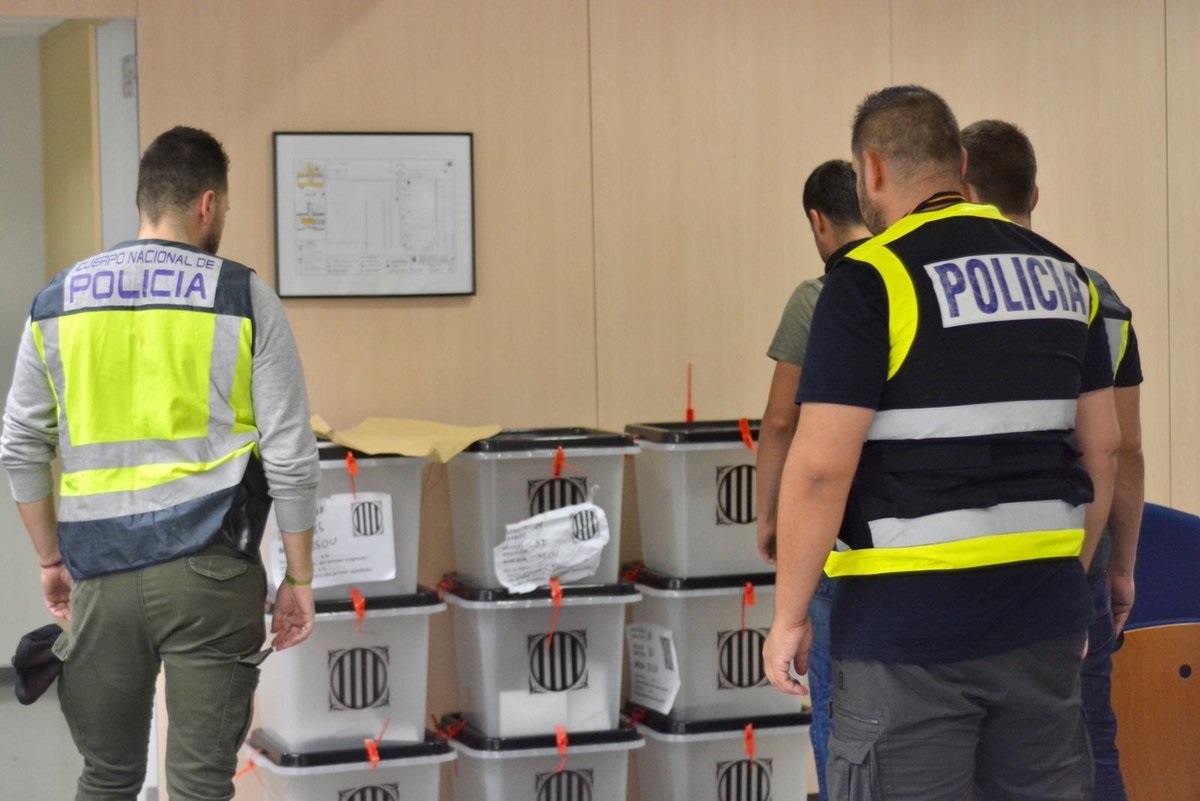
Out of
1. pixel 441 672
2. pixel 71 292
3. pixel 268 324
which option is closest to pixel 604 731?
pixel 441 672

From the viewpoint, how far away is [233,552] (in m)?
2.72

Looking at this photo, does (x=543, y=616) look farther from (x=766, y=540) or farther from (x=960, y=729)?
(x=960, y=729)

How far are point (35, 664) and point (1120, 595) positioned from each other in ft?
6.96

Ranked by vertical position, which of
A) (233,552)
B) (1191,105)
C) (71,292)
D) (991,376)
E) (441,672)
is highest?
(1191,105)

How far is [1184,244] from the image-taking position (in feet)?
15.2

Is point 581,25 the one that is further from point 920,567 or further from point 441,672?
point 920,567

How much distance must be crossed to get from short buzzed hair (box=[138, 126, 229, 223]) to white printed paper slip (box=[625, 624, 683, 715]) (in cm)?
173

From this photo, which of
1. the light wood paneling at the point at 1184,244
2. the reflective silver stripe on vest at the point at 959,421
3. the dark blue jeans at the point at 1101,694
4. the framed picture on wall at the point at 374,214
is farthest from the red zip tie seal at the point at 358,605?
the light wood paneling at the point at 1184,244

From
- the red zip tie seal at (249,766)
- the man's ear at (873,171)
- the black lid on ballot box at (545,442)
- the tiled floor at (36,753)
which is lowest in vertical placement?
the tiled floor at (36,753)

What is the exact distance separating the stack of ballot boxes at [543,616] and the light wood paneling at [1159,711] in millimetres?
1261

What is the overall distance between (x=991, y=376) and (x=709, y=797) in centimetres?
218

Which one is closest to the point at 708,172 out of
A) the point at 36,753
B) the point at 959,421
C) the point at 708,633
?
the point at 708,633

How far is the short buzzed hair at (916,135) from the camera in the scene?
2.22 meters

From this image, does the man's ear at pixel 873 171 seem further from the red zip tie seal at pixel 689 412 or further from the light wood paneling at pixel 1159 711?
the red zip tie seal at pixel 689 412
